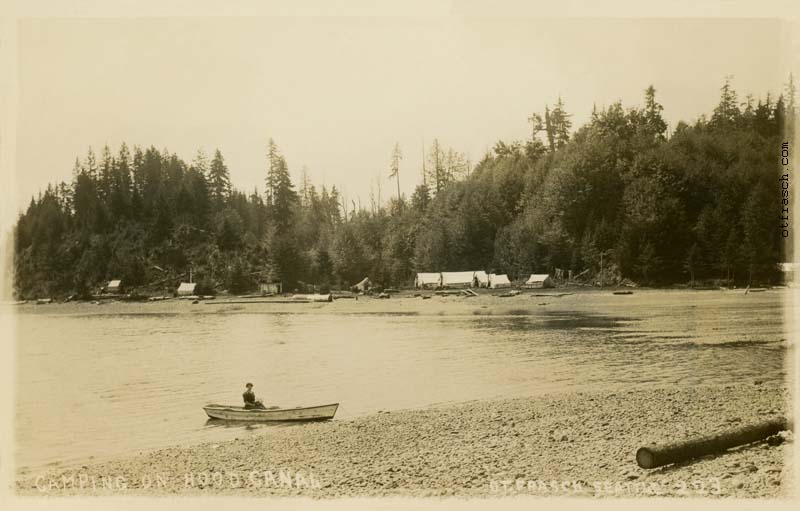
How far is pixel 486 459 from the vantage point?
4.24m

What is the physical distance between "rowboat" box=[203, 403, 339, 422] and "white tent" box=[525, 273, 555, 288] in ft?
7.64

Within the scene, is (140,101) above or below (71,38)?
below

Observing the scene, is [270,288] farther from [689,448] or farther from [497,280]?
Answer: [689,448]

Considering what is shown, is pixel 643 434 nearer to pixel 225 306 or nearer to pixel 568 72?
pixel 568 72

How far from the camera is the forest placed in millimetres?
5062

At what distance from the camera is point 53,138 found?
504cm

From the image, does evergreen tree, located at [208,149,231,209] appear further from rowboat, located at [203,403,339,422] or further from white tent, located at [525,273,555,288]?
white tent, located at [525,273,555,288]

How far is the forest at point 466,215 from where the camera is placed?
5.06 meters

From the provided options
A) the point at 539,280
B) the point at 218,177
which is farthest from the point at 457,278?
the point at 218,177

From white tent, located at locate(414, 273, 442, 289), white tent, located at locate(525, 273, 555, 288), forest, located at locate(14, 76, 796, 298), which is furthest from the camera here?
white tent, located at locate(414, 273, 442, 289)

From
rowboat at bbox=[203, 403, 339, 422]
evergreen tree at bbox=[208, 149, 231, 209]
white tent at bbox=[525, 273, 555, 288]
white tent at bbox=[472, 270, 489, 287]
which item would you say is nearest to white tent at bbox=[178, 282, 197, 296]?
evergreen tree at bbox=[208, 149, 231, 209]

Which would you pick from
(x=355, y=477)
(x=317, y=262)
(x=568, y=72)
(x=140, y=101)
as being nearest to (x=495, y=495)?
(x=355, y=477)

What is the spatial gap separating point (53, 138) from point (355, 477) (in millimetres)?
3906

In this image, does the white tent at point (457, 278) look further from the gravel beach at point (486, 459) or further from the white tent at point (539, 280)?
the gravel beach at point (486, 459)
